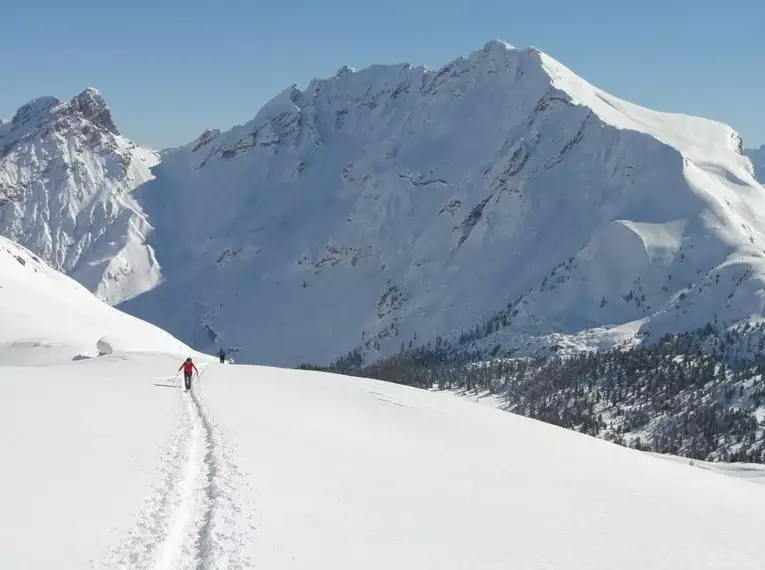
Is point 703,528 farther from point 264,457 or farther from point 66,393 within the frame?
point 66,393

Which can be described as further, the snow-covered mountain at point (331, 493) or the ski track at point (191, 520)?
the snow-covered mountain at point (331, 493)

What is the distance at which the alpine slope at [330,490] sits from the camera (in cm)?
1877

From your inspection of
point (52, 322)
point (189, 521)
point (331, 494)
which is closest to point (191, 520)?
point (189, 521)

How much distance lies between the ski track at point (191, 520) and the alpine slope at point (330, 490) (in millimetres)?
65

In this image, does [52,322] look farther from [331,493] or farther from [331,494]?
[331,494]

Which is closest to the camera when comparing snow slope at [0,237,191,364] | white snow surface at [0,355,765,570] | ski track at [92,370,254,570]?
ski track at [92,370,254,570]

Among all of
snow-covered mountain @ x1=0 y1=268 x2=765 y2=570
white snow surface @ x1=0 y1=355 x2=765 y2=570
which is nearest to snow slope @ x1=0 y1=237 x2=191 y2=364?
snow-covered mountain @ x1=0 y1=268 x2=765 y2=570

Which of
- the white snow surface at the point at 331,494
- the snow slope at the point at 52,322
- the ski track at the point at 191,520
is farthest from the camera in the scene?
the snow slope at the point at 52,322

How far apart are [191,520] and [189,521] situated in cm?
11

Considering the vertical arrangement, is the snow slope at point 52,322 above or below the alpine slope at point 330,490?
above

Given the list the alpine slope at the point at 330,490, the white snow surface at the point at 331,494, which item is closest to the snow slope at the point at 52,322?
the alpine slope at the point at 330,490

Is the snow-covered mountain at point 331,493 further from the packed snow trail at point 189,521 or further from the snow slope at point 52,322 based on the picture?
the snow slope at point 52,322

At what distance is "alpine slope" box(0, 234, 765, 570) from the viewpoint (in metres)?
18.8

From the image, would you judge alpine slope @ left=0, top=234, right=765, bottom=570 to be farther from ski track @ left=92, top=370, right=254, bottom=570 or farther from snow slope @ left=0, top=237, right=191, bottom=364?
snow slope @ left=0, top=237, right=191, bottom=364
